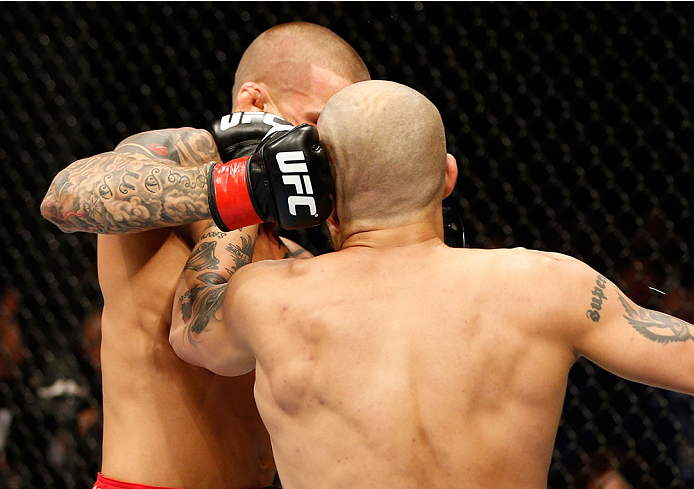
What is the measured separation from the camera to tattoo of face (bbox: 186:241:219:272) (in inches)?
Answer: 44.5

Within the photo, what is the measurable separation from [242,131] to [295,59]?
446mm

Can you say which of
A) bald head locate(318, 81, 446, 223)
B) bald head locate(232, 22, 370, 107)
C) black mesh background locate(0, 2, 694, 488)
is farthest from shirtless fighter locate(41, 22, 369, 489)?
black mesh background locate(0, 2, 694, 488)

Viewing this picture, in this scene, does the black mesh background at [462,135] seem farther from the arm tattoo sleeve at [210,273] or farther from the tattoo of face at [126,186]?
the tattoo of face at [126,186]

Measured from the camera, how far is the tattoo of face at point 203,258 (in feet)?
3.71

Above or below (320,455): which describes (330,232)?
above

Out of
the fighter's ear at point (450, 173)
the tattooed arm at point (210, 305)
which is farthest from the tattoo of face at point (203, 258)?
the fighter's ear at point (450, 173)

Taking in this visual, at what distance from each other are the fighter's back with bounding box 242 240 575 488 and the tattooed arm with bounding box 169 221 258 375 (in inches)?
4.4

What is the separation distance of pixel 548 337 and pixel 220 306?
0.42 metres

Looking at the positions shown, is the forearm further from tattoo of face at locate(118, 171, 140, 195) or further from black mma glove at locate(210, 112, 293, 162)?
black mma glove at locate(210, 112, 293, 162)

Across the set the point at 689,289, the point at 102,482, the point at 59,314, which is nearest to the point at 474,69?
the point at 689,289

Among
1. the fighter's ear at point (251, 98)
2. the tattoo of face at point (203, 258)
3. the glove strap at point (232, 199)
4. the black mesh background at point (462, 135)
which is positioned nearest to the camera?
the glove strap at point (232, 199)

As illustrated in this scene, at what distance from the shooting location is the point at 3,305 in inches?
117

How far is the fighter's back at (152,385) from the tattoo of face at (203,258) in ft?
0.27

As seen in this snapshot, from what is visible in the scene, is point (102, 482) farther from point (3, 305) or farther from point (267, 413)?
point (3, 305)
